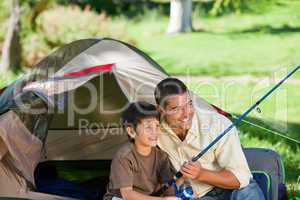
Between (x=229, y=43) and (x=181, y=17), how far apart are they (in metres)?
0.93

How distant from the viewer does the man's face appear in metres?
3.00

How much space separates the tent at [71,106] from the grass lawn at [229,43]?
4.15 meters

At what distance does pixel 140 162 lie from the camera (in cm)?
307

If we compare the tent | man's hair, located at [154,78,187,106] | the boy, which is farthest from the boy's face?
the tent

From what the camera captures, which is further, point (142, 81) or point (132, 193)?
point (142, 81)

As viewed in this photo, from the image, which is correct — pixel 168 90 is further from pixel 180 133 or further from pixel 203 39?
pixel 203 39

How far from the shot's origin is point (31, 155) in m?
3.37

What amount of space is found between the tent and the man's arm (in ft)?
1.14

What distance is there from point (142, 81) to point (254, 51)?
6.51 meters

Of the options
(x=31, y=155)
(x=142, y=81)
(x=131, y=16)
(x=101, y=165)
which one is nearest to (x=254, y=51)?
(x=131, y=16)

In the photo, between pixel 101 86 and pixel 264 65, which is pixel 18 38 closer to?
pixel 264 65

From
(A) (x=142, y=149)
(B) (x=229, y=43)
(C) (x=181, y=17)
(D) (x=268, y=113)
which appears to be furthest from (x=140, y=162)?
(C) (x=181, y=17)

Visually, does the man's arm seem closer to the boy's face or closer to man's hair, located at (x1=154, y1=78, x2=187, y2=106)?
the boy's face

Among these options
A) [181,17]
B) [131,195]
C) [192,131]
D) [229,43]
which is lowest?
[229,43]
